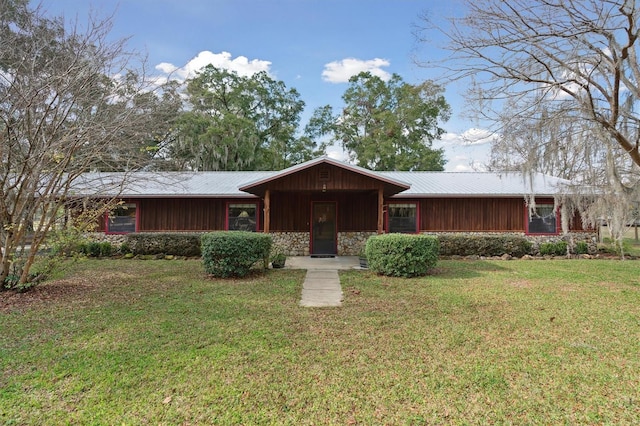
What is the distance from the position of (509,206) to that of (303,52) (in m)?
9.85

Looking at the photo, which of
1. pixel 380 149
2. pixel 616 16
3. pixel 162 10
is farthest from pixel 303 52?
pixel 380 149

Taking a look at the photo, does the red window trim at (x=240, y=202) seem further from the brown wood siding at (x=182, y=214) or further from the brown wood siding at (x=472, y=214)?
the brown wood siding at (x=472, y=214)

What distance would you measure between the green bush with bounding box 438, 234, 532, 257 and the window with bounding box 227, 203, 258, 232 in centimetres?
714

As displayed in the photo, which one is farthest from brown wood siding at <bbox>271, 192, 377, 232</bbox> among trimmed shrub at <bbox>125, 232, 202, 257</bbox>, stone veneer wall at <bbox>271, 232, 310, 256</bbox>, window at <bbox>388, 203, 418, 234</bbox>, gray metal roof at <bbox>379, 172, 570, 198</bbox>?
trimmed shrub at <bbox>125, 232, 202, 257</bbox>

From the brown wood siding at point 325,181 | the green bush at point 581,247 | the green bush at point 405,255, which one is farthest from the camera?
the green bush at point 581,247

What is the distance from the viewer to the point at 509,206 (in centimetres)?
1423

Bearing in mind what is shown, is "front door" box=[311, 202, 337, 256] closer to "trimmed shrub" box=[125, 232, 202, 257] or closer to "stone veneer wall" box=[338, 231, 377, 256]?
"stone veneer wall" box=[338, 231, 377, 256]

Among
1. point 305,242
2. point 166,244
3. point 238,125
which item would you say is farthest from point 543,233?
point 238,125

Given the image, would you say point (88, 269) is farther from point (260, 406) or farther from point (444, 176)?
point (444, 176)

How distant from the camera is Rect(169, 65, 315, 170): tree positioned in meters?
22.6

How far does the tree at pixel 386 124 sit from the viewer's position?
83.9 feet

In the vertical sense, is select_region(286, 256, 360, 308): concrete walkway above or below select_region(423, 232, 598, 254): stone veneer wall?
below

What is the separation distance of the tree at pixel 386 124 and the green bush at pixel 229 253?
18.2 meters

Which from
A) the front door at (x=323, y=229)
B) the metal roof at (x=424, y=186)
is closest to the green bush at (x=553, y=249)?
the metal roof at (x=424, y=186)
